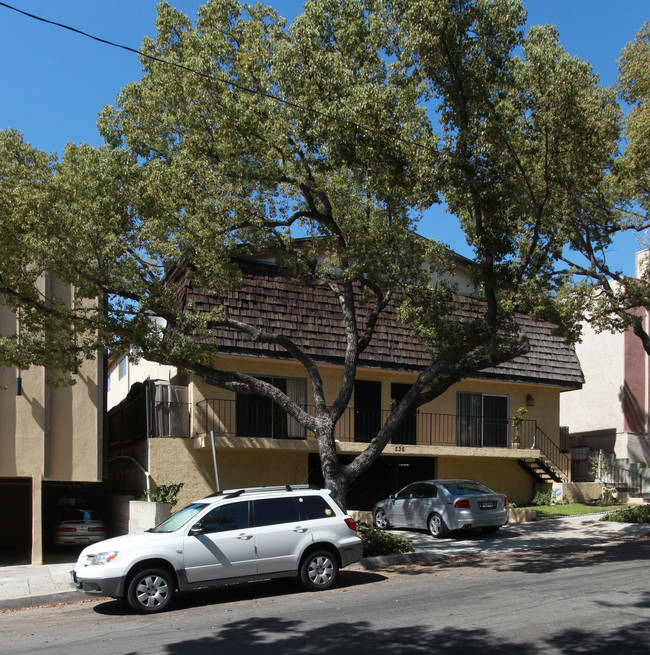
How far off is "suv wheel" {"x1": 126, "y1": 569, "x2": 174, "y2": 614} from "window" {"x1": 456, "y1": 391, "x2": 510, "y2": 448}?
14615 millimetres

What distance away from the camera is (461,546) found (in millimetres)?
16312

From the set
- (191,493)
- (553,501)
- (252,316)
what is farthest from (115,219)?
(553,501)

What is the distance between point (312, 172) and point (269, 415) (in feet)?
26.8

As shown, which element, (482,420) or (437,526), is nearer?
(437,526)

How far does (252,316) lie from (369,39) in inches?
322

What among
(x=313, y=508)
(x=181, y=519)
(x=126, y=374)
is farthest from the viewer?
(x=126, y=374)

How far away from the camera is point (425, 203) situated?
14.5m

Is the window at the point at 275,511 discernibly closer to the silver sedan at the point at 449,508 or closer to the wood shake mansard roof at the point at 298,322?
the silver sedan at the point at 449,508

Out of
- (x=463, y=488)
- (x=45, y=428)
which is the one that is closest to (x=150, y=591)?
(x=45, y=428)

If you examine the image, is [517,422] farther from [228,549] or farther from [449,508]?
[228,549]

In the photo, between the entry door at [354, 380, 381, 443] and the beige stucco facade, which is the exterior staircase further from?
the entry door at [354, 380, 381, 443]

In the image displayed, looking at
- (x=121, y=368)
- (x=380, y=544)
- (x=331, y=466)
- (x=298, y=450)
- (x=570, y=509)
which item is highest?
(x=121, y=368)

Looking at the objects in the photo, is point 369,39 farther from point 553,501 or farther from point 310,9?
point 553,501

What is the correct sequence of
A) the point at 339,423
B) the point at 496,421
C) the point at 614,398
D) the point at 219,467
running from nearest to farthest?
1. the point at 219,467
2. the point at 339,423
3. the point at 496,421
4. the point at 614,398
